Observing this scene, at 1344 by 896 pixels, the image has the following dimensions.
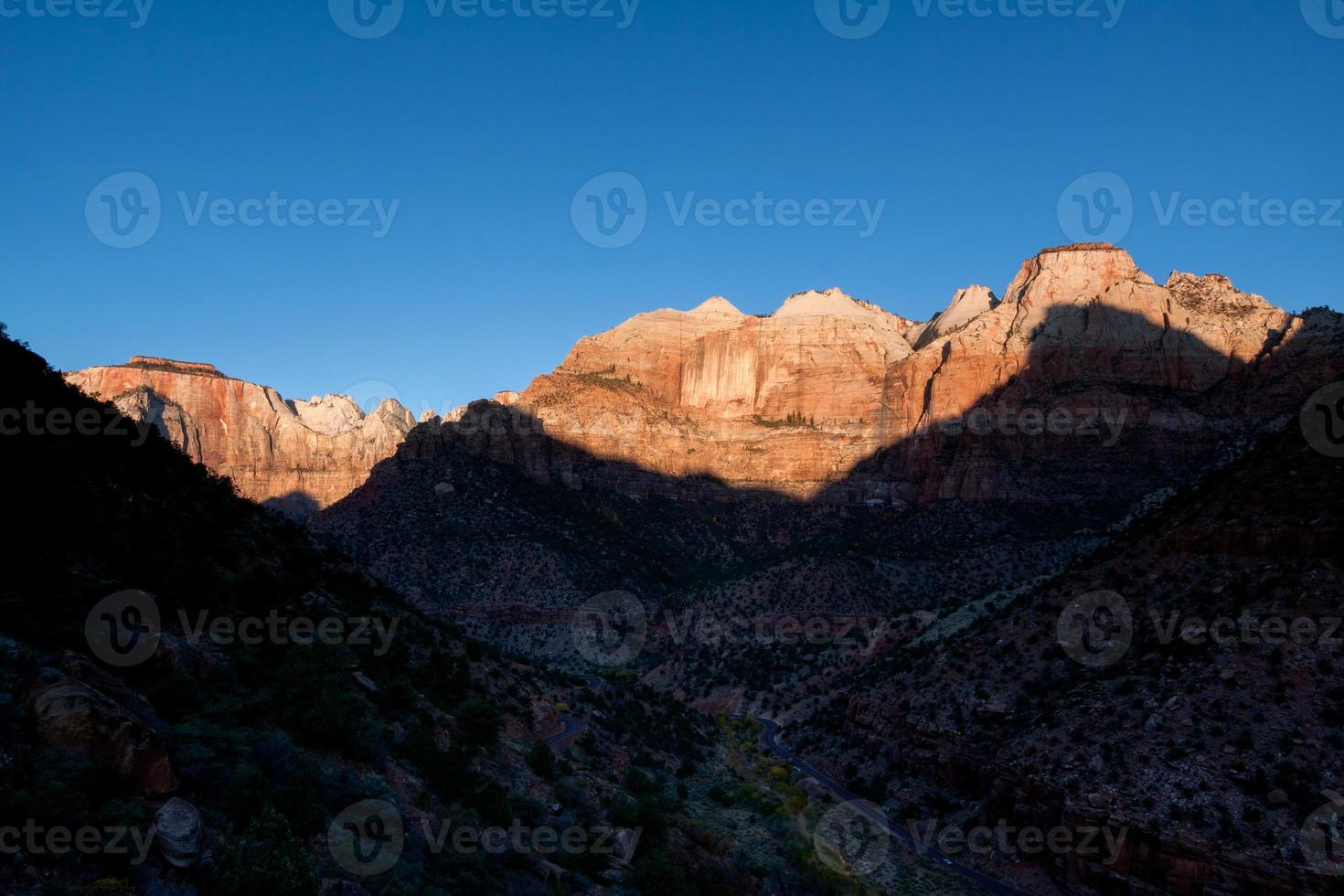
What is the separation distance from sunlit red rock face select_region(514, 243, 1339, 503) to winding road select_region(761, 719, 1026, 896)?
5822 centimetres

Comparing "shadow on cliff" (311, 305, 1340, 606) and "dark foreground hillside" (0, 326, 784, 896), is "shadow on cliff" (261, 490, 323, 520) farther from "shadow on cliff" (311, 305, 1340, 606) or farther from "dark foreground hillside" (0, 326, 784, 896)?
"dark foreground hillside" (0, 326, 784, 896)

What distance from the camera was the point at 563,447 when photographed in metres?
116

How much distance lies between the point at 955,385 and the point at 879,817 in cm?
8979

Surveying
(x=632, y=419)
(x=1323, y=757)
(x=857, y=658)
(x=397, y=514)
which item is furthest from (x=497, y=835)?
(x=632, y=419)

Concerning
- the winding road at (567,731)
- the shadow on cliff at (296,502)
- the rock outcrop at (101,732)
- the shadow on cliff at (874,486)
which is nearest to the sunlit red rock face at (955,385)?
the shadow on cliff at (874,486)

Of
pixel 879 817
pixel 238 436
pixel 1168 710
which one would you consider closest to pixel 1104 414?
pixel 879 817

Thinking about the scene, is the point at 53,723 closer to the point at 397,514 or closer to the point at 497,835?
the point at 497,835

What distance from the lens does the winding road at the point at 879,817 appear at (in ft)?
90.1

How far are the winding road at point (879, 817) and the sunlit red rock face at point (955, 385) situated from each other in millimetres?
58223

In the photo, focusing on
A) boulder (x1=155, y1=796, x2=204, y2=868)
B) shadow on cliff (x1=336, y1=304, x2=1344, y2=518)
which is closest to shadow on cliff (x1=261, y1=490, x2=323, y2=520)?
shadow on cliff (x1=336, y1=304, x2=1344, y2=518)

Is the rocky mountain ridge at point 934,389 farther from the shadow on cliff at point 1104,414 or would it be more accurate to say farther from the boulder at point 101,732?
the boulder at point 101,732

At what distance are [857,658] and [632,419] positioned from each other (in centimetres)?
7421

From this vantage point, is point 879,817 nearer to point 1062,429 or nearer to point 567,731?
point 567,731

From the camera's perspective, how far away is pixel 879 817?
1340 inches
